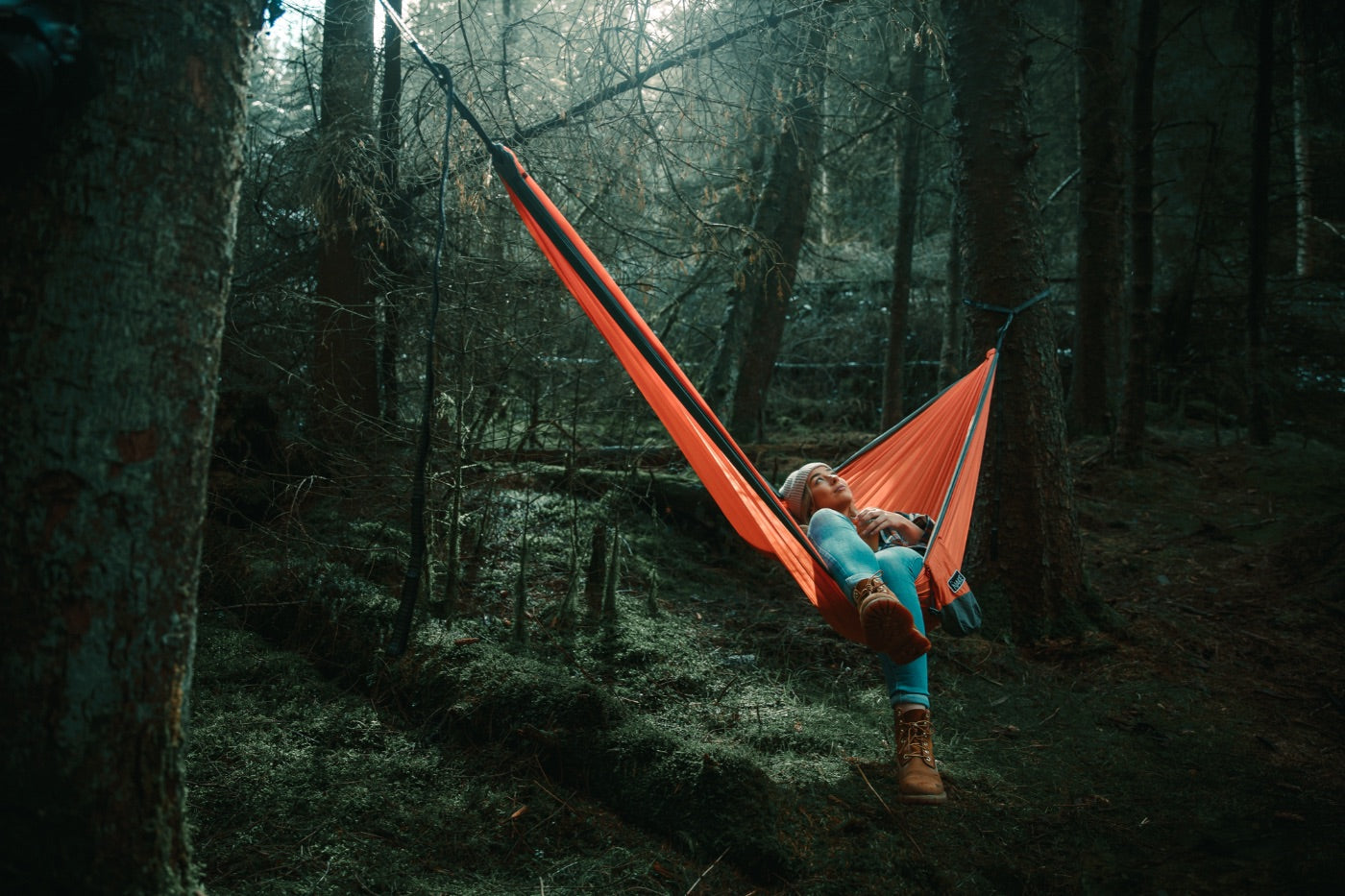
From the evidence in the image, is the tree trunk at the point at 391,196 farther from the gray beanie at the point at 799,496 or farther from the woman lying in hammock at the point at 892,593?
the woman lying in hammock at the point at 892,593

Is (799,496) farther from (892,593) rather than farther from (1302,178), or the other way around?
(1302,178)

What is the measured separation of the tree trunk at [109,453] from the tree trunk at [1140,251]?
5.46 meters

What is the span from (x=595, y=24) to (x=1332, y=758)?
3202 millimetres

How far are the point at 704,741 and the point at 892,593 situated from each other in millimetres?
568

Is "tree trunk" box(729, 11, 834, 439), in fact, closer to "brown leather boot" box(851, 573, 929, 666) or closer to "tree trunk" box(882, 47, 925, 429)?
"tree trunk" box(882, 47, 925, 429)

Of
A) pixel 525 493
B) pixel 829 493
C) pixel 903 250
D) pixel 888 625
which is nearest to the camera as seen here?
pixel 888 625

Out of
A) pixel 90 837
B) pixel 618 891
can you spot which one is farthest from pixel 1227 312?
pixel 90 837

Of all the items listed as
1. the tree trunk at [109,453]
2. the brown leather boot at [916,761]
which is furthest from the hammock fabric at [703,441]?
the tree trunk at [109,453]

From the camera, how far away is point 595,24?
283 cm

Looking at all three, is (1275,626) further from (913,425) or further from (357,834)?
(357,834)

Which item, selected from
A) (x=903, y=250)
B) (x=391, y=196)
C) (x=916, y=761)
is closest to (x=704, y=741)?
(x=916, y=761)

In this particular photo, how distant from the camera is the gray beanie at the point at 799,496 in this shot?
2.24m

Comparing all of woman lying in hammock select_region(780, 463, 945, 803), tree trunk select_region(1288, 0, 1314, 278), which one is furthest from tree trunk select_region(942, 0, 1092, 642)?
tree trunk select_region(1288, 0, 1314, 278)

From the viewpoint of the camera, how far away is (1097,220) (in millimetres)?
5758
